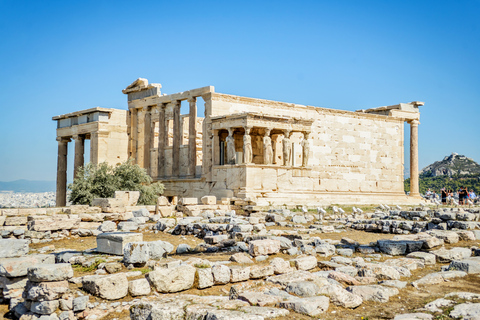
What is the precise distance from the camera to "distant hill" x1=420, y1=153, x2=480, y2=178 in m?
59.8

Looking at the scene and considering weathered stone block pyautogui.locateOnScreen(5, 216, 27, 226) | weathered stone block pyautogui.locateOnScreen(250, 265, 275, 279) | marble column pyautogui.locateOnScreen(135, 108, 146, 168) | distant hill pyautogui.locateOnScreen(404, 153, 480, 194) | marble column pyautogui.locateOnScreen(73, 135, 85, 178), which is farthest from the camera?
distant hill pyautogui.locateOnScreen(404, 153, 480, 194)

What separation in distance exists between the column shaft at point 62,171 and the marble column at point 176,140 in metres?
Result: 7.34

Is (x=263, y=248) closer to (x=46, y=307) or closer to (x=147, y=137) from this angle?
(x=46, y=307)

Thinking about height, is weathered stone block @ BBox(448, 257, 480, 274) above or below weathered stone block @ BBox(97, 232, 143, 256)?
below

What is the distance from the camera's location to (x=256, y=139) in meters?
23.9

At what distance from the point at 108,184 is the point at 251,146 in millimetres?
6543

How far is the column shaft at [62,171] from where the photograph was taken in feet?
94.0

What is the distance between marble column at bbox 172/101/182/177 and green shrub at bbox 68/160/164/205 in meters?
2.18

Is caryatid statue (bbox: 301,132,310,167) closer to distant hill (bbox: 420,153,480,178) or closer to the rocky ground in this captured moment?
the rocky ground

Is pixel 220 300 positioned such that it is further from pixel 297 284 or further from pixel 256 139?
pixel 256 139

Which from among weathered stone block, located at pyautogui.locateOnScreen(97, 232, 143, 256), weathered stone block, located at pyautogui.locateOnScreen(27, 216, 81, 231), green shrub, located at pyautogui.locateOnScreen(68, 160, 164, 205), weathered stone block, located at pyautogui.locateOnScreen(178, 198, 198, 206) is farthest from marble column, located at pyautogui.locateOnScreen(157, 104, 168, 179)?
weathered stone block, located at pyautogui.locateOnScreen(97, 232, 143, 256)

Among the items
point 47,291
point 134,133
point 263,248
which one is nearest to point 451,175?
point 134,133

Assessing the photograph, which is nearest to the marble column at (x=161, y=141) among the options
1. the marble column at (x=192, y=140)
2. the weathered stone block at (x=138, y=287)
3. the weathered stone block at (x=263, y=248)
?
the marble column at (x=192, y=140)

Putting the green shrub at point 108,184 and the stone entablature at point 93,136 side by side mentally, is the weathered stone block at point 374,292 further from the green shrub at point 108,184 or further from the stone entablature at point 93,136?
the stone entablature at point 93,136
